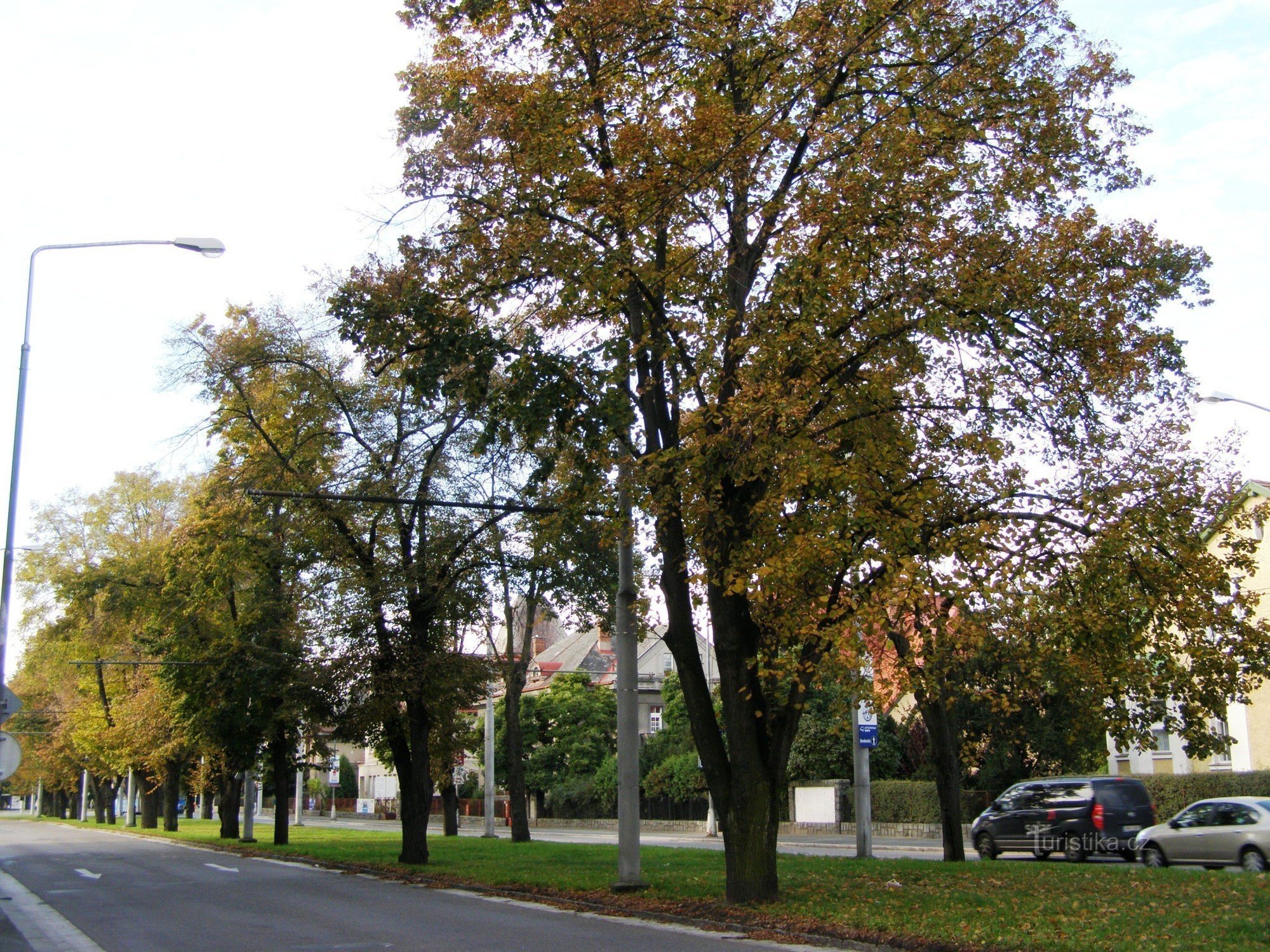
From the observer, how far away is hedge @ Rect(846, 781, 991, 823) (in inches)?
1497

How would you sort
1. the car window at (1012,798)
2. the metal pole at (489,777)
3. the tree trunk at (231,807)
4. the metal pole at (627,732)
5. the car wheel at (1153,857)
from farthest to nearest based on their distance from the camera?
the tree trunk at (231,807) < the metal pole at (489,777) < the car window at (1012,798) < the car wheel at (1153,857) < the metal pole at (627,732)

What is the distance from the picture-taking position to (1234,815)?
19500 millimetres

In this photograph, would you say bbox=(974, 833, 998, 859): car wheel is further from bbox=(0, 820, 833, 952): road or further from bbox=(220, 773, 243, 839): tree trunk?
bbox=(220, 773, 243, 839): tree trunk

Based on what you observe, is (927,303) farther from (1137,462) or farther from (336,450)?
(336,450)

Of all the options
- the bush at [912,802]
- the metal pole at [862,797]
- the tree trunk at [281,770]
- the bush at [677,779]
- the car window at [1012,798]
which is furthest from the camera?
the bush at [677,779]

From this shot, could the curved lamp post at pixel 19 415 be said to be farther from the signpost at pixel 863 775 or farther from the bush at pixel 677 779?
the bush at pixel 677 779

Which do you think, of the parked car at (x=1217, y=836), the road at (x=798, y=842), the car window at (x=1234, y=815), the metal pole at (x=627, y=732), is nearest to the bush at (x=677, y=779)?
the road at (x=798, y=842)

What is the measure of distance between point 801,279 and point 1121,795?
645 inches

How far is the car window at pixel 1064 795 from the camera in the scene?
24138mm

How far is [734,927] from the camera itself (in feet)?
42.1

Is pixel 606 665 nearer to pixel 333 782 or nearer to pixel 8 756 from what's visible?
pixel 333 782

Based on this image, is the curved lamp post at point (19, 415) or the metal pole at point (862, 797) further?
the metal pole at point (862, 797)

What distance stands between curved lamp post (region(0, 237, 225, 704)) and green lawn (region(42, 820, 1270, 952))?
8.76 meters

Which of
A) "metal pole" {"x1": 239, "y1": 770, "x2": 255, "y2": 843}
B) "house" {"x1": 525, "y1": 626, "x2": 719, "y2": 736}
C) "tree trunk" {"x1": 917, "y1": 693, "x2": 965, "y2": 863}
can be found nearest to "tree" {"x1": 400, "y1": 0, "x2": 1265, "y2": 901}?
"tree trunk" {"x1": 917, "y1": 693, "x2": 965, "y2": 863}
